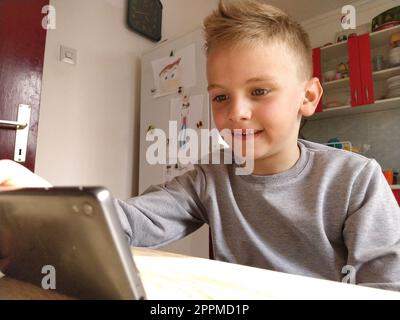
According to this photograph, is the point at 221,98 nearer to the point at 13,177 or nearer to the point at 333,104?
the point at 13,177

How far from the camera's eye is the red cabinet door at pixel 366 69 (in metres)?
2.32

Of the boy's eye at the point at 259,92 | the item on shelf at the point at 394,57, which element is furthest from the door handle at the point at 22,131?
the item on shelf at the point at 394,57

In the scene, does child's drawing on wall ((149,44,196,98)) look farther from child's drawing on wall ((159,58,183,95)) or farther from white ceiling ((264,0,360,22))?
white ceiling ((264,0,360,22))

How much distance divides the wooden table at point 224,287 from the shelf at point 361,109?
7.98 ft

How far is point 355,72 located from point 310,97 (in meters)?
1.93

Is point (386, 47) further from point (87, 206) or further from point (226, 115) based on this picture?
point (87, 206)

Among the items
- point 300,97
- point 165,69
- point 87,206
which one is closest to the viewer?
point 87,206

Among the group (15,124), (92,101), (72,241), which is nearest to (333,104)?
(92,101)

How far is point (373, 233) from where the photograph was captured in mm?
507

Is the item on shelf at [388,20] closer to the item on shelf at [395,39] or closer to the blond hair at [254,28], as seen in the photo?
the item on shelf at [395,39]

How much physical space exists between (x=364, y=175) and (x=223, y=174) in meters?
0.31

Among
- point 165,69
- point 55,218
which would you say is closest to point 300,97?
point 55,218

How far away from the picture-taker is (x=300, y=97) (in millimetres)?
730

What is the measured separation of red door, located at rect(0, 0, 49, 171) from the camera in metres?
1.44
